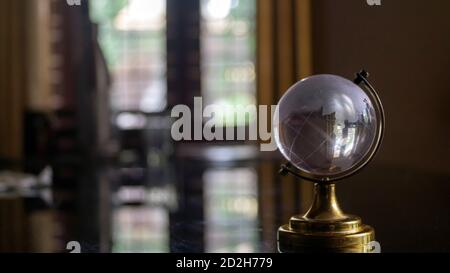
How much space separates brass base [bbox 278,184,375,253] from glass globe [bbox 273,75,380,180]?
0.04 meters

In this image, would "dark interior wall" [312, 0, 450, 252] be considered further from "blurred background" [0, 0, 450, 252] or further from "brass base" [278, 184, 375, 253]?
"brass base" [278, 184, 375, 253]

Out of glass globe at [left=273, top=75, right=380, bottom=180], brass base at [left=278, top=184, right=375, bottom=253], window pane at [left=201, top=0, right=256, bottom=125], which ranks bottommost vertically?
brass base at [left=278, top=184, right=375, bottom=253]

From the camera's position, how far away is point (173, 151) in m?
4.27

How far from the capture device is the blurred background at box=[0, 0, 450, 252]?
0.83m

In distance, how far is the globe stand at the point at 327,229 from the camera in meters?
0.61

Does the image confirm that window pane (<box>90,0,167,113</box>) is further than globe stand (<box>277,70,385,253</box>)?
Yes

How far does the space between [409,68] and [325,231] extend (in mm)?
2429

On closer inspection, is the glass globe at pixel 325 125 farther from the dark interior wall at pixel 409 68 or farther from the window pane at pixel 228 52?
the window pane at pixel 228 52
